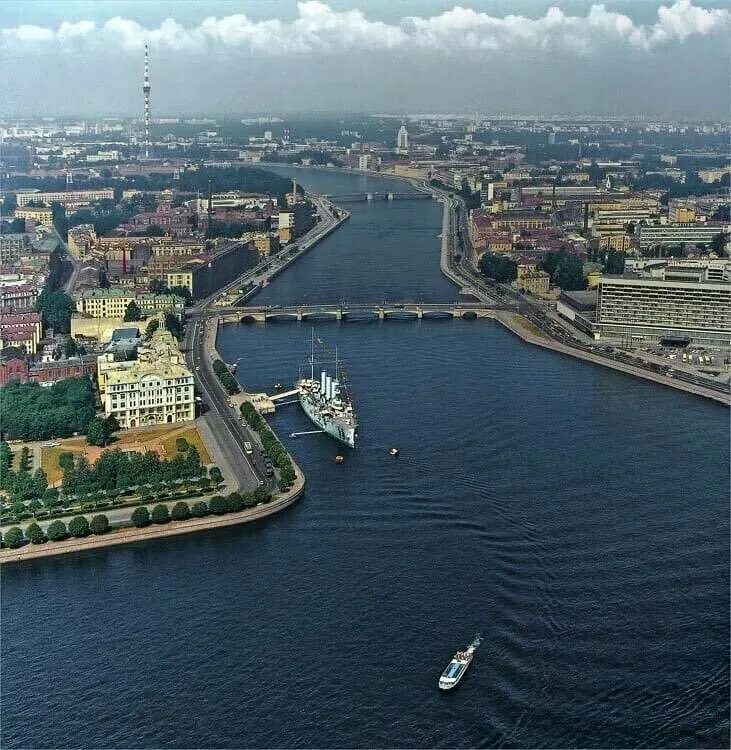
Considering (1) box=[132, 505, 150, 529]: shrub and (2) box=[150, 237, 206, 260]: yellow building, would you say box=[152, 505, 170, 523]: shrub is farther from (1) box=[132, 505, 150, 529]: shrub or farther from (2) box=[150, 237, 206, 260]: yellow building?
(2) box=[150, 237, 206, 260]: yellow building

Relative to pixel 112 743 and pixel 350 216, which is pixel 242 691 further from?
pixel 350 216

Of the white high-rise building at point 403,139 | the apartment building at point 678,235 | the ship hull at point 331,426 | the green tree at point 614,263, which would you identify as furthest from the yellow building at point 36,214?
the white high-rise building at point 403,139

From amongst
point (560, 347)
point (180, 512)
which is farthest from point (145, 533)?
→ point (560, 347)

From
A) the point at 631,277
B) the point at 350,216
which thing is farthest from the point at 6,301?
the point at 350,216

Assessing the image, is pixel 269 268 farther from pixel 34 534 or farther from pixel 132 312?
pixel 34 534

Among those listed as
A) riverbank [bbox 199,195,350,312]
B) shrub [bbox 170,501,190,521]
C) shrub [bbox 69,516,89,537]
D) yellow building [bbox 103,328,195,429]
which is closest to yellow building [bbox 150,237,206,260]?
riverbank [bbox 199,195,350,312]

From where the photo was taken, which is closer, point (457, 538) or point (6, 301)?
point (457, 538)

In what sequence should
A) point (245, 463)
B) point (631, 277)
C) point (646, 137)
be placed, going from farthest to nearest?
point (646, 137) → point (631, 277) → point (245, 463)

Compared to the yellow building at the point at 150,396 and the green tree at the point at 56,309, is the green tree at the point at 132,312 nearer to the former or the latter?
the green tree at the point at 56,309
